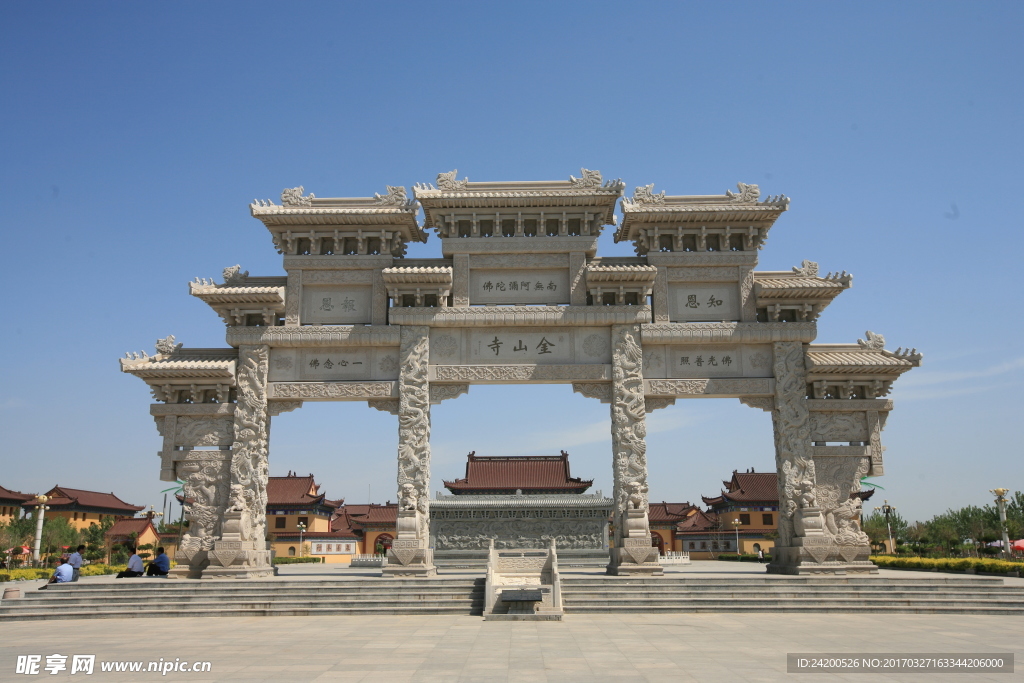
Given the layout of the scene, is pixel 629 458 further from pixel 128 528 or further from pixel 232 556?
pixel 128 528

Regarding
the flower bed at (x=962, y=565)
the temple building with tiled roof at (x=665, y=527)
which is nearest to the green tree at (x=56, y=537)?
the temple building with tiled roof at (x=665, y=527)

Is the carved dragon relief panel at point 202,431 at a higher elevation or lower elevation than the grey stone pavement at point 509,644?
higher

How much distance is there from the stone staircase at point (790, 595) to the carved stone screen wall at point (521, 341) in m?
1.26

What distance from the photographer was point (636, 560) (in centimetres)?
1406

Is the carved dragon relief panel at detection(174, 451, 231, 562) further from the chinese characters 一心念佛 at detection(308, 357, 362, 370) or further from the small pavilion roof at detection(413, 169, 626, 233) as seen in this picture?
the small pavilion roof at detection(413, 169, 626, 233)

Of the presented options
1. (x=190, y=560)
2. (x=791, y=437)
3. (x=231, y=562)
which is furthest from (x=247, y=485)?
(x=791, y=437)

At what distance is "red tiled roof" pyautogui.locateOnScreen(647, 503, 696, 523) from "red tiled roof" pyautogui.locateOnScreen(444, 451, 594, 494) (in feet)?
38.2

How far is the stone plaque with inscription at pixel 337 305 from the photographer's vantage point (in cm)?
1582

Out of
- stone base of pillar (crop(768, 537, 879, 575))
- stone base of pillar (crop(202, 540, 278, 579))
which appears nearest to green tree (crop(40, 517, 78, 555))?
stone base of pillar (crop(202, 540, 278, 579))

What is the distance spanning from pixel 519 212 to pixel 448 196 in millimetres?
1573

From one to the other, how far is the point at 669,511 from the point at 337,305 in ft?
108

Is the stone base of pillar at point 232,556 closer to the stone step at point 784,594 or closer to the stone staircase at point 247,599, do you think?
the stone staircase at point 247,599

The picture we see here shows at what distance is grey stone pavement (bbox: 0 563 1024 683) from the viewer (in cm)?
696

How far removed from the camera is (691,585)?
13125 mm
